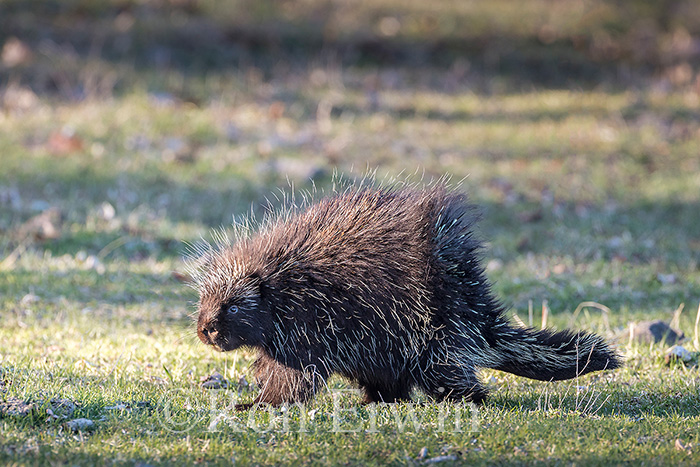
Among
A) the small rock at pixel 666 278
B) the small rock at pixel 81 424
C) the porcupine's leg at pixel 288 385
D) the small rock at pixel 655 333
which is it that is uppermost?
the small rock at pixel 666 278

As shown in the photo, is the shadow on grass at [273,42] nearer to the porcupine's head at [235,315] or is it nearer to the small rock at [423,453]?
the porcupine's head at [235,315]

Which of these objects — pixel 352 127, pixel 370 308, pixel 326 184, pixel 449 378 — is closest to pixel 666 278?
pixel 449 378

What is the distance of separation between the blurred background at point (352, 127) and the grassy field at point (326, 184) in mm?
57

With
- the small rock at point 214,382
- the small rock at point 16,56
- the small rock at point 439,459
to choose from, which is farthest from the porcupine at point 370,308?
the small rock at point 16,56

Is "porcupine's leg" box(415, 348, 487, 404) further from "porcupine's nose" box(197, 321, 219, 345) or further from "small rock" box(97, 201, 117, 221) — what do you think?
"small rock" box(97, 201, 117, 221)

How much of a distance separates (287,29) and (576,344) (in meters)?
15.9

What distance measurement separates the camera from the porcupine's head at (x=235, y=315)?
5266mm

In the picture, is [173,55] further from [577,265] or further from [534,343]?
[534,343]

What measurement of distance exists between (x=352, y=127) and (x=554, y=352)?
10.2m

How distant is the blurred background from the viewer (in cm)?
1010

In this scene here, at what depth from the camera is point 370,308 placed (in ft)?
17.4

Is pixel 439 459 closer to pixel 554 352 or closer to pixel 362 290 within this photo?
pixel 362 290

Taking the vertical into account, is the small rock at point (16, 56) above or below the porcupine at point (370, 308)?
above

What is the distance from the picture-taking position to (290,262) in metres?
5.37
